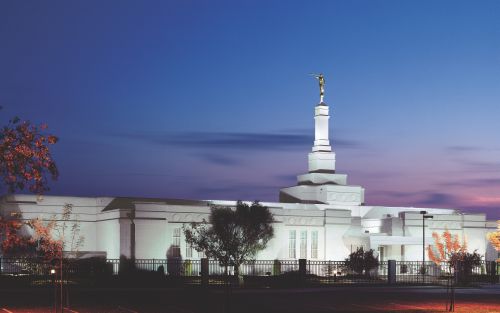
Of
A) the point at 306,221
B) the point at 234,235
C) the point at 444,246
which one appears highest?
the point at 306,221

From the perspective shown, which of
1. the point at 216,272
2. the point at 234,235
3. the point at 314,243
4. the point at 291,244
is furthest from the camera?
the point at 314,243

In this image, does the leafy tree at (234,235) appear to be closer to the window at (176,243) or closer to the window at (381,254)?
the window at (176,243)

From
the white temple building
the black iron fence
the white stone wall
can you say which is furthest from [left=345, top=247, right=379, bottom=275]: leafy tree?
the white stone wall

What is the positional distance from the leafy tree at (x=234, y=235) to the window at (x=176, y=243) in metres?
4.42

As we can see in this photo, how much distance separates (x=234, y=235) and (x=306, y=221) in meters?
14.2

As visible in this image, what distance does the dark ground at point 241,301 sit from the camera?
27297 millimetres

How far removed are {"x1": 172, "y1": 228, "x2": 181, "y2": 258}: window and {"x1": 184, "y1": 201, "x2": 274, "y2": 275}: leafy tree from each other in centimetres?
442

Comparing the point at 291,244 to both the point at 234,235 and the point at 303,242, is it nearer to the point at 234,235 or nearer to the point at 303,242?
the point at 303,242

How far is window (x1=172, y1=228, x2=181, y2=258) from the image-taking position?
5762 centimetres

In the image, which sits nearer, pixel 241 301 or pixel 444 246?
pixel 241 301

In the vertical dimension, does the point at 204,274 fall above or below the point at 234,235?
below

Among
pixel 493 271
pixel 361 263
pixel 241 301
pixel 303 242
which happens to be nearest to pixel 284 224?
pixel 303 242

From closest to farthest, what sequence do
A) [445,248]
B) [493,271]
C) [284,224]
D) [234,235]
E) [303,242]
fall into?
[234,235] → [493,271] → [284,224] → [303,242] → [445,248]

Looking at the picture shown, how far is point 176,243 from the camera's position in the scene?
190 feet
